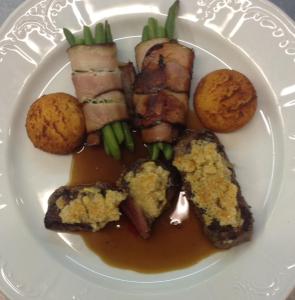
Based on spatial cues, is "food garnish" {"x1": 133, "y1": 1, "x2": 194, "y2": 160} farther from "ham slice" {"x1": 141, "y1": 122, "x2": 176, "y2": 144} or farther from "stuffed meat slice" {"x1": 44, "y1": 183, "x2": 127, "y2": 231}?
"stuffed meat slice" {"x1": 44, "y1": 183, "x2": 127, "y2": 231}

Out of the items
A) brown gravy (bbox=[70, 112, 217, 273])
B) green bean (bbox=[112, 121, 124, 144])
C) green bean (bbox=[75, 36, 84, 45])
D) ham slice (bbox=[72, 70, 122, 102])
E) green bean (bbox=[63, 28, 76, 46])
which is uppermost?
green bean (bbox=[63, 28, 76, 46])

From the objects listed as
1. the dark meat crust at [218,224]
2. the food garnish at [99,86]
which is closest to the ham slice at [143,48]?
the food garnish at [99,86]

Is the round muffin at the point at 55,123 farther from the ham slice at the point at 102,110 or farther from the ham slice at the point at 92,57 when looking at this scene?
the ham slice at the point at 92,57

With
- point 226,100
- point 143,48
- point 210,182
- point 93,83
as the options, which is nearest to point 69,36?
point 93,83

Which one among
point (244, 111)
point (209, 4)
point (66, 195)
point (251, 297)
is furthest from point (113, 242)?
point (209, 4)

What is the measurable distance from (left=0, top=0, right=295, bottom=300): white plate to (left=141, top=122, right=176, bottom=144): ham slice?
319 mm

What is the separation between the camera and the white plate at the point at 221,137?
2.38m

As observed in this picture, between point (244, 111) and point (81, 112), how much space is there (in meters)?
0.86

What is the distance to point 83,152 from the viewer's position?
8.60ft

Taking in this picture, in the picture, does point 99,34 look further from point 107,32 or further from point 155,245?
point 155,245

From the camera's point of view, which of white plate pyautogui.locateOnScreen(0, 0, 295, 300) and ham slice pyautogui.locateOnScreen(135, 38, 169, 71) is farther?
ham slice pyautogui.locateOnScreen(135, 38, 169, 71)

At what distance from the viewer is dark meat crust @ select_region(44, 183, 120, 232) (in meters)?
2.42

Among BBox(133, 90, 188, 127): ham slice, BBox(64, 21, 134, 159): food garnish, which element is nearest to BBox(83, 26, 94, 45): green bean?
BBox(64, 21, 134, 159): food garnish

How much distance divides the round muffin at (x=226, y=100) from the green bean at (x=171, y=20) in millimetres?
311
